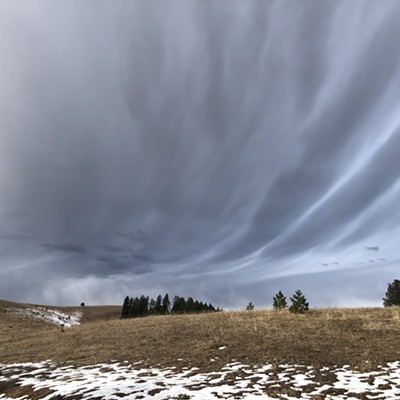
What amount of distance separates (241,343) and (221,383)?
718cm

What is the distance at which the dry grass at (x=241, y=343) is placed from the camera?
44.8 feet

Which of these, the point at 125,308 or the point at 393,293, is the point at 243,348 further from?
the point at 125,308

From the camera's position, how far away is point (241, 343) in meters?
17.0

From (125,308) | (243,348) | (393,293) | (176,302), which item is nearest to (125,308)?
(125,308)

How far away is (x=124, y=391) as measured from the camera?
32.8ft

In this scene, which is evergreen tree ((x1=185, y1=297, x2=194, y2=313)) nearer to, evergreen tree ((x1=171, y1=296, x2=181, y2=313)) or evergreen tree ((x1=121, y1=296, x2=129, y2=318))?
evergreen tree ((x1=171, y1=296, x2=181, y2=313))

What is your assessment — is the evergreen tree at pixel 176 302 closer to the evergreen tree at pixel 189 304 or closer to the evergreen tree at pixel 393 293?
the evergreen tree at pixel 189 304

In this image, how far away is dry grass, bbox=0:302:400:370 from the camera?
44.8ft

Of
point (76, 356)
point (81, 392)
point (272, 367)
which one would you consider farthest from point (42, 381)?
point (272, 367)

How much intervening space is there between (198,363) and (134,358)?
400 centimetres

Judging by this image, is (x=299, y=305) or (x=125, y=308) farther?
(x=125, y=308)

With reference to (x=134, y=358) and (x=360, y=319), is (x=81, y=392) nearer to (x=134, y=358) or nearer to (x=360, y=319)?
(x=134, y=358)

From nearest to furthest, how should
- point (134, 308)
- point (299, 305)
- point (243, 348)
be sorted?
point (243, 348), point (299, 305), point (134, 308)

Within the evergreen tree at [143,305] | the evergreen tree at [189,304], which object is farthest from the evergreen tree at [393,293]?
the evergreen tree at [143,305]
